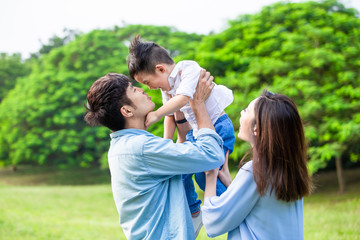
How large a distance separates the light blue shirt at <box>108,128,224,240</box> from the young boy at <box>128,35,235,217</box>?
0.75 ft

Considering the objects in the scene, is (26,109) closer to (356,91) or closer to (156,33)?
(156,33)

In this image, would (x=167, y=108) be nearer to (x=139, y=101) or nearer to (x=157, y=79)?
(x=139, y=101)

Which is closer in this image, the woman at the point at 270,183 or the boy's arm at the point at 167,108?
the woman at the point at 270,183

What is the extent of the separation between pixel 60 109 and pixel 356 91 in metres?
15.8

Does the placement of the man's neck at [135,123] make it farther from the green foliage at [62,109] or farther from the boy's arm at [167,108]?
the green foliage at [62,109]

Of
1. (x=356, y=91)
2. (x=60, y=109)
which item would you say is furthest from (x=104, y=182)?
(x=356, y=91)

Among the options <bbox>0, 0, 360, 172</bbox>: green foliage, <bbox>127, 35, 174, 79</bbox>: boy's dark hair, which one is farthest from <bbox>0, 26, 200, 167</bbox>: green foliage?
<bbox>127, 35, 174, 79</bbox>: boy's dark hair

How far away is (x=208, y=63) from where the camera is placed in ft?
39.2

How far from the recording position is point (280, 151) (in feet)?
4.92

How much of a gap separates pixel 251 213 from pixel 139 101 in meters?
0.79

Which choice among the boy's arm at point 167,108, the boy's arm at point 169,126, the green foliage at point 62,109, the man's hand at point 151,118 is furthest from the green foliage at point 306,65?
the man's hand at point 151,118

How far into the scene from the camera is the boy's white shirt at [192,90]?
1.99m

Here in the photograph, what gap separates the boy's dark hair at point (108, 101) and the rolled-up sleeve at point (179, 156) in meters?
0.25

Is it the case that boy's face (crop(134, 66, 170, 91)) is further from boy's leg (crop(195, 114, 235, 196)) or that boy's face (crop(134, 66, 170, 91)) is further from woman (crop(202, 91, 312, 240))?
woman (crop(202, 91, 312, 240))
